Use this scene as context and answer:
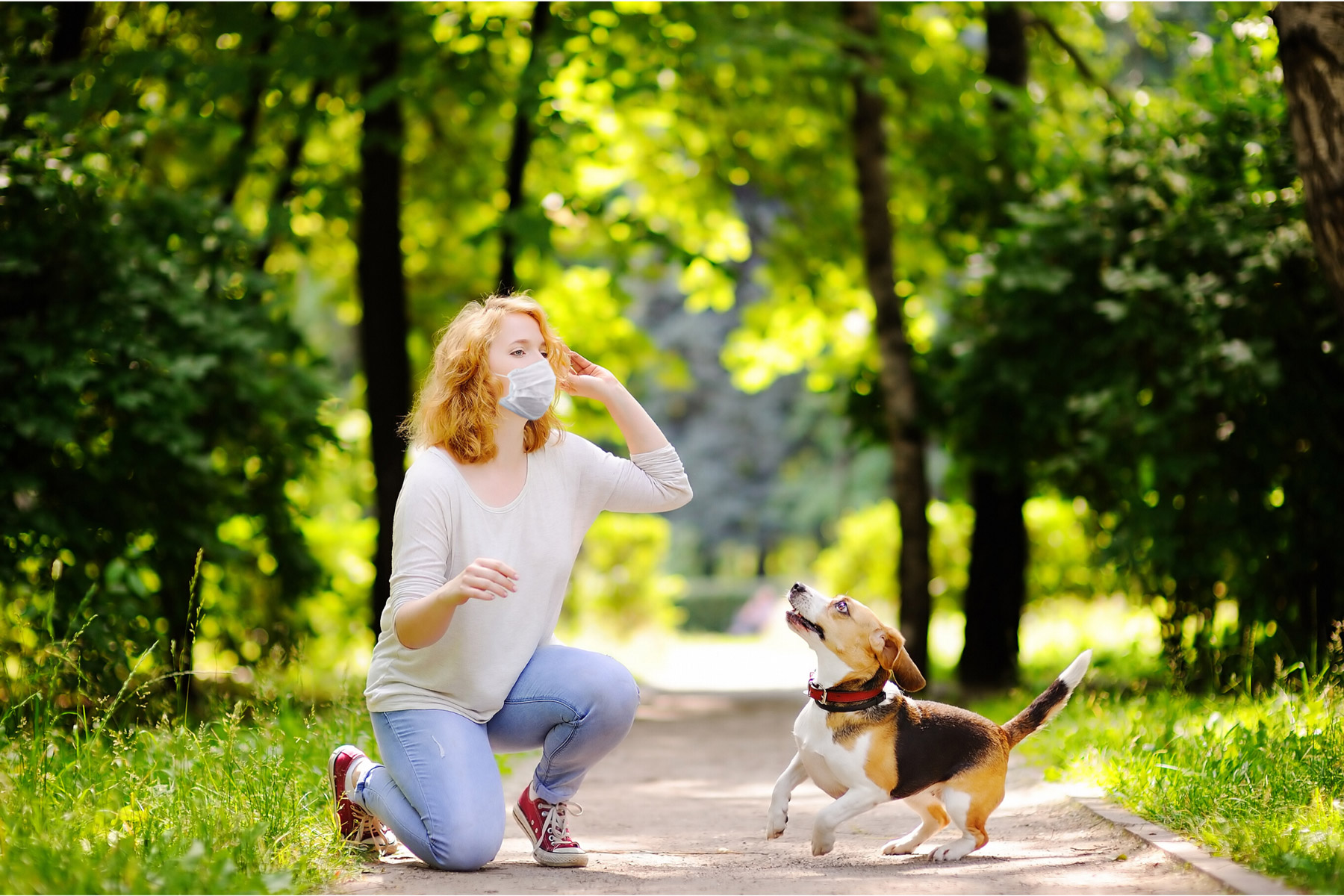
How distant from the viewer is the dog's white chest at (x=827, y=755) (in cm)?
371

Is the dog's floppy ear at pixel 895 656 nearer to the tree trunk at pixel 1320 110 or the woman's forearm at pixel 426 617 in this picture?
the woman's forearm at pixel 426 617

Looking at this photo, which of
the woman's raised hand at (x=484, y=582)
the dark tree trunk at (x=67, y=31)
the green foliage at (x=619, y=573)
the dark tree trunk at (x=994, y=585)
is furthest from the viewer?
the green foliage at (x=619, y=573)

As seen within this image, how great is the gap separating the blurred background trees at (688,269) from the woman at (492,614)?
2.00 metres

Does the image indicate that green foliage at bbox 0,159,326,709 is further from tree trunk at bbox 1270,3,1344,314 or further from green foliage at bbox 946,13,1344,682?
tree trunk at bbox 1270,3,1344,314

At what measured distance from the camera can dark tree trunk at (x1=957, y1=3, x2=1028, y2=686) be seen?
9.98m

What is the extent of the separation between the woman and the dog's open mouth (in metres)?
0.57

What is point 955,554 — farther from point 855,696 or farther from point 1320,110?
point 855,696

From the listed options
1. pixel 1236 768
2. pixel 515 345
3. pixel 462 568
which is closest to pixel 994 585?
pixel 1236 768

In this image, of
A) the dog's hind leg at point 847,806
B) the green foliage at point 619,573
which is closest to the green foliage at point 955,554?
the green foliage at point 619,573

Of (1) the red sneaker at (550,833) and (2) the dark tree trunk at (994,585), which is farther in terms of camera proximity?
(2) the dark tree trunk at (994,585)

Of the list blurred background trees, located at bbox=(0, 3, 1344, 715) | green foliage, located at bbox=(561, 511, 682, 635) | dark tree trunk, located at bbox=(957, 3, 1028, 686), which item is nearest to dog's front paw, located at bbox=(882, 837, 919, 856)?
blurred background trees, located at bbox=(0, 3, 1344, 715)

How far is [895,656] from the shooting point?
380 cm

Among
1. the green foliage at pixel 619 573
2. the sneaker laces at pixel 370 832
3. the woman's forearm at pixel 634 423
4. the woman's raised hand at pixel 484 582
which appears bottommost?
the green foliage at pixel 619 573

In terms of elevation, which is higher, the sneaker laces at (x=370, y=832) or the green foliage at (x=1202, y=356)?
the green foliage at (x=1202, y=356)
